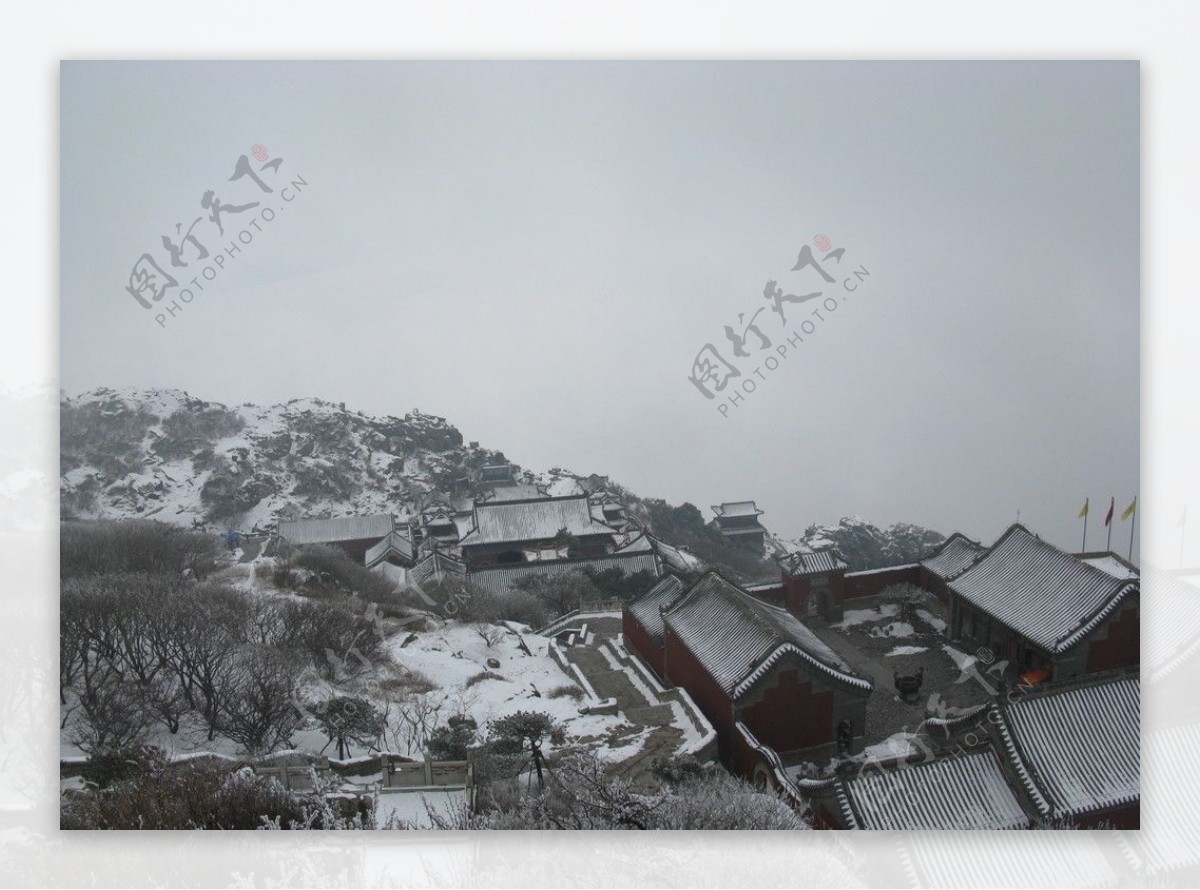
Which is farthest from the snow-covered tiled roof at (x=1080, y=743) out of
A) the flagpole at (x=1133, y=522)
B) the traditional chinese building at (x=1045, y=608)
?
the flagpole at (x=1133, y=522)

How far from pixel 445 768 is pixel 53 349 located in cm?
365

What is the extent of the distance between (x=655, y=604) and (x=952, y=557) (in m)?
2.71

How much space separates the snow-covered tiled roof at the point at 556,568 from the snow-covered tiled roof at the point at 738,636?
130 centimetres

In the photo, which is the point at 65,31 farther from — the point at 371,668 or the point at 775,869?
the point at 775,869

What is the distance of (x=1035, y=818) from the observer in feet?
13.8

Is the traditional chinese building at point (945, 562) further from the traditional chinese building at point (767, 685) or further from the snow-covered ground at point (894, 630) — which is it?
the traditional chinese building at point (767, 685)

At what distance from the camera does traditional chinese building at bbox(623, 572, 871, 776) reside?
16.0 ft

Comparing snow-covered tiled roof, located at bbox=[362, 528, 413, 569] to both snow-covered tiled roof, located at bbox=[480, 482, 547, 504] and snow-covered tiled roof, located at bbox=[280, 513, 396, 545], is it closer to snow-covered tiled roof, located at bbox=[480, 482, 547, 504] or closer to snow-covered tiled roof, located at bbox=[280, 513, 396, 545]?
snow-covered tiled roof, located at bbox=[280, 513, 396, 545]

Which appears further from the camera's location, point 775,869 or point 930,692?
point 930,692

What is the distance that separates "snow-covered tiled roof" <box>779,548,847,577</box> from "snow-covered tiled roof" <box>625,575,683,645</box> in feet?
3.45

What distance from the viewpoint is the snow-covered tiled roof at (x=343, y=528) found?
6.91 m

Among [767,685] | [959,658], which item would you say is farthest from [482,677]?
[959,658]

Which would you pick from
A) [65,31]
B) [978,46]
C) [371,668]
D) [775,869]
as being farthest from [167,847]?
[978,46]

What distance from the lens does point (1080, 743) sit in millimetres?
4379
